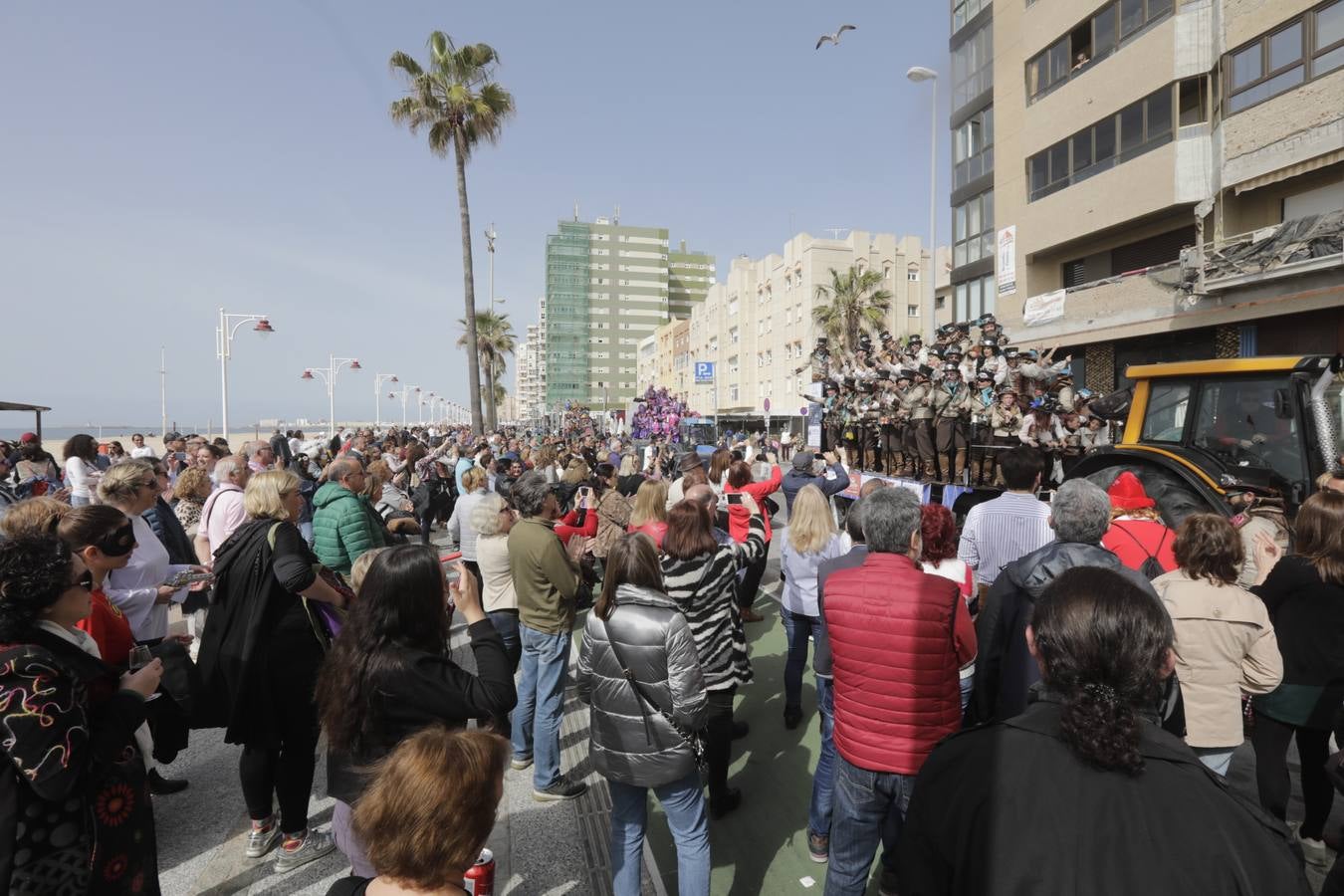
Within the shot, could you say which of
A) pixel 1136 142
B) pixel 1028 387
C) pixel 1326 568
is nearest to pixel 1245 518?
pixel 1326 568

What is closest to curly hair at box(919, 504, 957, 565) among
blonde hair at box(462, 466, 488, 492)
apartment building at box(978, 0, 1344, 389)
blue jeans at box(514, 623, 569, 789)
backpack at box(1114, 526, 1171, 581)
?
backpack at box(1114, 526, 1171, 581)

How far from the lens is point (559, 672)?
404cm

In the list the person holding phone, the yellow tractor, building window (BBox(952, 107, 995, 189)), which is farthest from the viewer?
building window (BBox(952, 107, 995, 189))

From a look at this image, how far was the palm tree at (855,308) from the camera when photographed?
36.5 meters

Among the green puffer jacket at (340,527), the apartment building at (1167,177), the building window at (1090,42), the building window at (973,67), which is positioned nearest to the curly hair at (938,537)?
the green puffer jacket at (340,527)

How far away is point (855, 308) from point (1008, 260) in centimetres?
1637

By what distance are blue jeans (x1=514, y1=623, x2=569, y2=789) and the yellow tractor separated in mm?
5087

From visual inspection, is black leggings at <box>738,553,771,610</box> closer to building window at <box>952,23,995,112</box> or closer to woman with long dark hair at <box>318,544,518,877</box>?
woman with long dark hair at <box>318,544,518,877</box>

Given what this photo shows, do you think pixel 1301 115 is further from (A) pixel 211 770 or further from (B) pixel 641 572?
(A) pixel 211 770

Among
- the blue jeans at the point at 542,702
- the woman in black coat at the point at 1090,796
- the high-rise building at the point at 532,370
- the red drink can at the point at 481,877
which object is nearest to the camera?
the woman in black coat at the point at 1090,796

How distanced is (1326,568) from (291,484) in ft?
17.1

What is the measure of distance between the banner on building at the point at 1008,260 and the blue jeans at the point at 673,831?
2134 centimetres

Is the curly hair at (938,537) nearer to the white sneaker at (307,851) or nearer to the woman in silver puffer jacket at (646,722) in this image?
the woman in silver puffer jacket at (646,722)

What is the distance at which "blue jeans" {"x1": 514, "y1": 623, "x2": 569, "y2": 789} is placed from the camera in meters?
3.91
